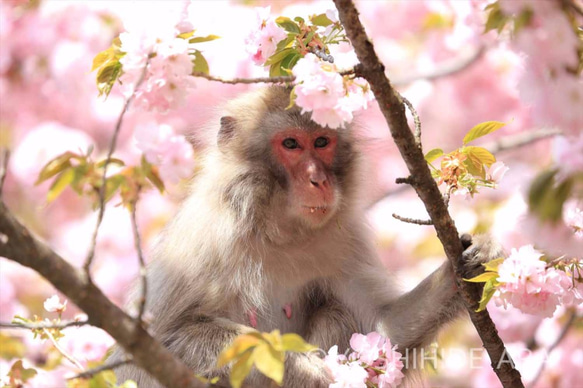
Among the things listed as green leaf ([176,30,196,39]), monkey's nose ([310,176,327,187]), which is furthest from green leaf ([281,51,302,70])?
monkey's nose ([310,176,327,187])

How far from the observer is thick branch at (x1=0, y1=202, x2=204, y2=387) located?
2316 mm

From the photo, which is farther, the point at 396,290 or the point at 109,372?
the point at 396,290

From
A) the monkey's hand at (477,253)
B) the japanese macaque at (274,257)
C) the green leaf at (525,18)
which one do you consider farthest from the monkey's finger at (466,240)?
the green leaf at (525,18)

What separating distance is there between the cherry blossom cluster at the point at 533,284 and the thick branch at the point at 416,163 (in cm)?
27

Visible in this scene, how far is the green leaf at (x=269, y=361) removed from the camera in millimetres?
2330

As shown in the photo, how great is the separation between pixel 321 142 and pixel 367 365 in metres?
1.28

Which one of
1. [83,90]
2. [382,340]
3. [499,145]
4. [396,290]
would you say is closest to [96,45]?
[83,90]

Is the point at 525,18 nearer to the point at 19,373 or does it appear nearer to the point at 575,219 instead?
the point at 575,219

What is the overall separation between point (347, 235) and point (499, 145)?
201 centimetres

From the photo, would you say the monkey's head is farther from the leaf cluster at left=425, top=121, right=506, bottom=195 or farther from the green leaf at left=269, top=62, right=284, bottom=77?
the leaf cluster at left=425, top=121, right=506, bottom=195

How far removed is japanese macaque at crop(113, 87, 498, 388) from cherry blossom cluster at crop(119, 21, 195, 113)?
1280mm

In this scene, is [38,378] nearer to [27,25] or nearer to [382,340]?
[382,340]

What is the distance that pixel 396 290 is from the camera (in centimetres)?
462

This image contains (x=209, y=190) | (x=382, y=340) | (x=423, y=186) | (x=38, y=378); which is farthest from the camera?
(x=209, y=190)
